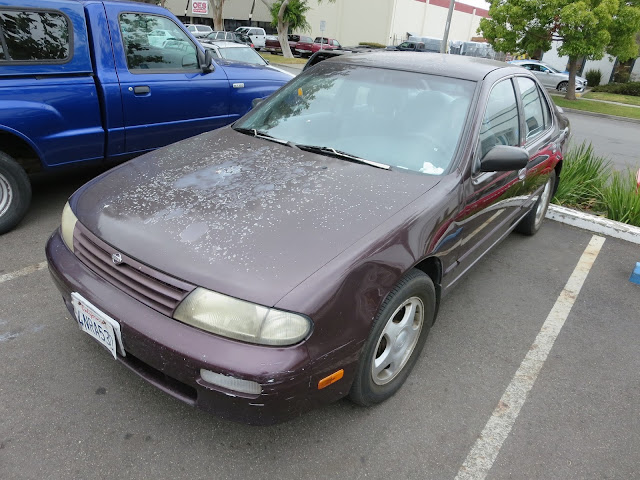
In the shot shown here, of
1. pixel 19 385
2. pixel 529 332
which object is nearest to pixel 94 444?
pixel 19 385

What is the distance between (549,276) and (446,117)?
75.4 inches

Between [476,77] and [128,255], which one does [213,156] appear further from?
[476,77]

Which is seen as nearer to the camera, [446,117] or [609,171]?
[446,117]

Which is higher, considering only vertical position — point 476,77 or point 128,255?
point 476,77

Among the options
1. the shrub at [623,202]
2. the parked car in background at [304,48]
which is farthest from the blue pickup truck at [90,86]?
the parked car in background at [304,48]

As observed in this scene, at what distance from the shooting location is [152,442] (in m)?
2.16

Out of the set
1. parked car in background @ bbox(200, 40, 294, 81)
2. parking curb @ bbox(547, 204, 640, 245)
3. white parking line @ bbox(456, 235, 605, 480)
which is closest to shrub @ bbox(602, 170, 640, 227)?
parking curb @ bbox(547, 204, 640, 245)

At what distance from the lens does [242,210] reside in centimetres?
223

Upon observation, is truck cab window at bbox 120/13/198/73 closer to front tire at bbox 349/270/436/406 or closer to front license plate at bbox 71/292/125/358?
front license plate at bbox 71/292/125/358

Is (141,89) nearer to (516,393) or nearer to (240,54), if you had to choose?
(516,393)

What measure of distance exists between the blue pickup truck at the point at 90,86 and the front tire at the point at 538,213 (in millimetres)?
3313

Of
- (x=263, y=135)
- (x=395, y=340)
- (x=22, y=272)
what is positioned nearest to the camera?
(x=395, y=340)

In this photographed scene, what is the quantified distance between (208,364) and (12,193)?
3016 millimetres

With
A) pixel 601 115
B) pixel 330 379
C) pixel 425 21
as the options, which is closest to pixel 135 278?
pixel 330 379
